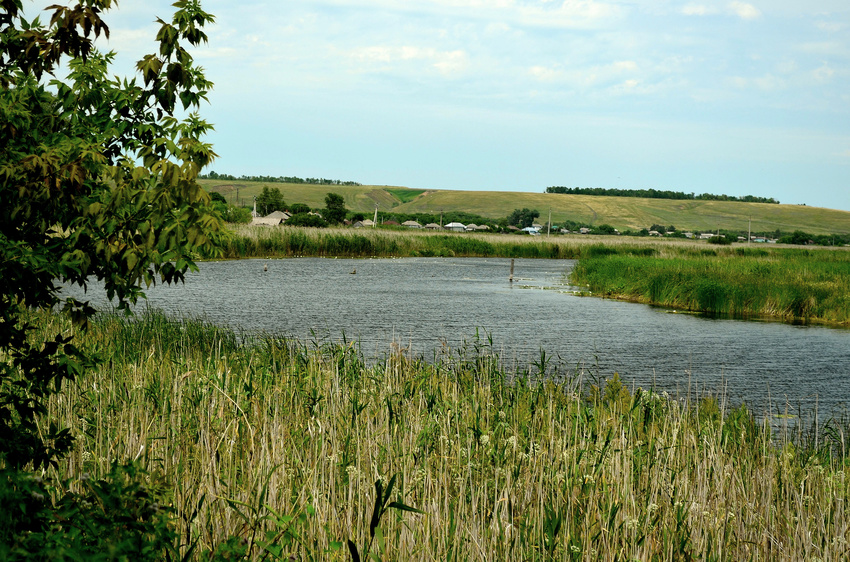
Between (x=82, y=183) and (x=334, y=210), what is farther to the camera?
(x=334, y=210)

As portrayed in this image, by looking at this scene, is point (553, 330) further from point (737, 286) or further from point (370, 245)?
point (370, 245)

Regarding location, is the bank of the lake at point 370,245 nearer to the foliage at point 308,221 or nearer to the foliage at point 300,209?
the foliage at point 308,221

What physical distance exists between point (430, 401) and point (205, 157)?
285 centimetres

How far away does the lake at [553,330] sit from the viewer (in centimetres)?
1167

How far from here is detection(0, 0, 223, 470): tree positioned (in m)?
3.55

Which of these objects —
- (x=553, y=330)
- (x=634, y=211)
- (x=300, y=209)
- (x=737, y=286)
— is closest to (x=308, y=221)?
(x=300, y=209)

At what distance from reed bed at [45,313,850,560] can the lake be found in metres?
2.18

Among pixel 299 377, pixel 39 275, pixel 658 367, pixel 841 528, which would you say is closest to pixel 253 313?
pixel 658 367

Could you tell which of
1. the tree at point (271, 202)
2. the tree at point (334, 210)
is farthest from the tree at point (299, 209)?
the tree at point (334, 210)

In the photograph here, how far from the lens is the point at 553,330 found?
55.9 feet

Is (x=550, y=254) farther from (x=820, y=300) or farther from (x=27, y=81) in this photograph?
(x=27, y=81)

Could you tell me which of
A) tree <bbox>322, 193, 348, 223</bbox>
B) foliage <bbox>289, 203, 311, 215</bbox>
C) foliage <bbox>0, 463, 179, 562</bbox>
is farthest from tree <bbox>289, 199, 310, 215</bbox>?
foliage <bbox>0, 463, 179, 562</bbox>

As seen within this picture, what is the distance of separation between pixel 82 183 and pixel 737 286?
2303 cm

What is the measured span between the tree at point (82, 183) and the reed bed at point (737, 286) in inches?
850
